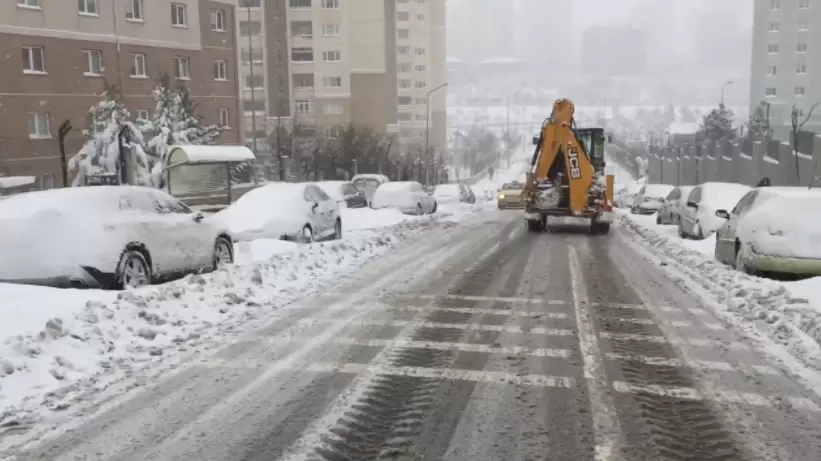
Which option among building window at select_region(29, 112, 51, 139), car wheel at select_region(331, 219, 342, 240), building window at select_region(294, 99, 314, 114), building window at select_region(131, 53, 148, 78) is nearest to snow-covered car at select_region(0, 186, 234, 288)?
car wheel at select_region(331, 219, 342, 240)

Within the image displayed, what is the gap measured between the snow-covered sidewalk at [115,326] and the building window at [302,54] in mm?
65860

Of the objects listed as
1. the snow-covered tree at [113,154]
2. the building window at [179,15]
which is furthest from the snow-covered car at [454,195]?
the snow-covered tree at [113,154]

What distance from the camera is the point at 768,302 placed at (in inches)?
346

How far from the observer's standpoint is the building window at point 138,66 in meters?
37.7

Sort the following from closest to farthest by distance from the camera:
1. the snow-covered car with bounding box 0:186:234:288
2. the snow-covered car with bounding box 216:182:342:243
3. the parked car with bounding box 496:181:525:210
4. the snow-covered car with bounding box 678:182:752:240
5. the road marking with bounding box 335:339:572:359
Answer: the road marking with bounding box 335:339:572:359 < the snow-covered car with bounding box 0:186:234:288 < the snow-covered car with bounding box 216:182:342:243 < the snow-covered car with bounding box 678:182:752:240 < the parked car with bounding box 496:181:525:210

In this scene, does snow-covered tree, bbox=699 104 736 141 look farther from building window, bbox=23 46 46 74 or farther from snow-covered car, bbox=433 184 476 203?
building window, bbox=23 46 46 74

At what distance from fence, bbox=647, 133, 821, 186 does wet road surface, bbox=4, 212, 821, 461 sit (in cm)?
2141

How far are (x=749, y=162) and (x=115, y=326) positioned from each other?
3733cm

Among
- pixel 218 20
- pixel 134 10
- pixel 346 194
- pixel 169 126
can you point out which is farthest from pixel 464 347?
pixel 218 20

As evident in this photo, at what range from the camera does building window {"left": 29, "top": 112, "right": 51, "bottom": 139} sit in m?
32.0

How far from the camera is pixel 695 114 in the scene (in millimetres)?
159375

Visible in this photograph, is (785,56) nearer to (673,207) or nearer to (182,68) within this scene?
(182,68)

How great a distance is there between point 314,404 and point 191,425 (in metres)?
0.89

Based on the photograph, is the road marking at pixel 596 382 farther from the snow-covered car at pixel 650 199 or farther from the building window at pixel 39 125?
the building window at pixel 39 125
